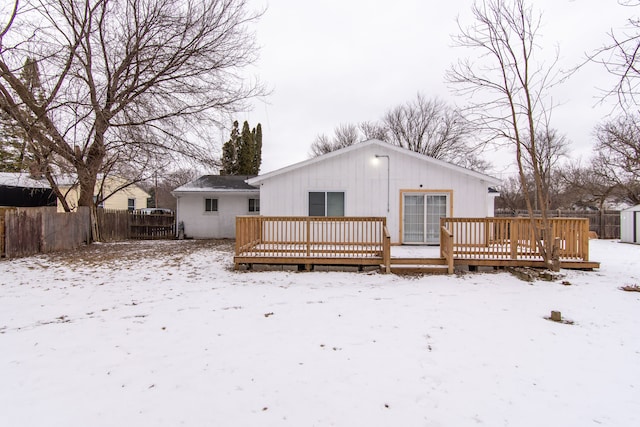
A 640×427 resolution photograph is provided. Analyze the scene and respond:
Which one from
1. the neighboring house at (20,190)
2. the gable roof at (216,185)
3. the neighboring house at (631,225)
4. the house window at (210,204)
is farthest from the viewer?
the house window at (210,204)

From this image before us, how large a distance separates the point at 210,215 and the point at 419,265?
11.8 meters

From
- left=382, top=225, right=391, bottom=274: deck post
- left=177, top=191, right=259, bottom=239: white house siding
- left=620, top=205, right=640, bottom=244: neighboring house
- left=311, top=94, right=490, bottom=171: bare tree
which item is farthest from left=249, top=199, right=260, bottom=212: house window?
left=620, top=205, right=640, bottom=244: neighboring house

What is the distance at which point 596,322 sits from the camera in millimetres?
4324

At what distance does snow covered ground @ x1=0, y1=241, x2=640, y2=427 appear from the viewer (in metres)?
2.41

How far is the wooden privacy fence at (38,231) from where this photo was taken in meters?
9.14

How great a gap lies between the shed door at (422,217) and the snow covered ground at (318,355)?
469cm

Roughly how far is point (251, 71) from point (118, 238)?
387 inches

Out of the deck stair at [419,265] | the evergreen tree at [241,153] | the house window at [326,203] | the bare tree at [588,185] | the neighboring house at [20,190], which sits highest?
the evergreen tree at [241,153]

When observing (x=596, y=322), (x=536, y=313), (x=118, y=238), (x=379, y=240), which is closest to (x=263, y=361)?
(x=536, y=313)

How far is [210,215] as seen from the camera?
53.7 feet

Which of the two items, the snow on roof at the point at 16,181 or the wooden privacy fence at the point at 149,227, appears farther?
the wooden privacy fence at the point at 149,227

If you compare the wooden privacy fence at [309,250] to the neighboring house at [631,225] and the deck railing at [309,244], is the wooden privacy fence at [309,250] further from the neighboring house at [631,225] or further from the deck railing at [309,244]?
the neighboring house at [631,225]

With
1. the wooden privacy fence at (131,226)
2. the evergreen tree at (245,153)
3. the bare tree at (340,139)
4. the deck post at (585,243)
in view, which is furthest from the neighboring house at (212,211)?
the bare tree at (340,139)

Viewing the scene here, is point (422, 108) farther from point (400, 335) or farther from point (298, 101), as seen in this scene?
point (400, 335)
